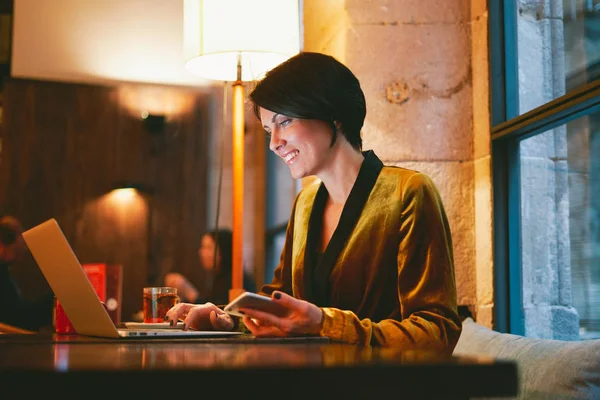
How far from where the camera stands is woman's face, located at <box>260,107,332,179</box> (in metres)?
1.88

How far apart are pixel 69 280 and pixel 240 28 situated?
5.52 feet

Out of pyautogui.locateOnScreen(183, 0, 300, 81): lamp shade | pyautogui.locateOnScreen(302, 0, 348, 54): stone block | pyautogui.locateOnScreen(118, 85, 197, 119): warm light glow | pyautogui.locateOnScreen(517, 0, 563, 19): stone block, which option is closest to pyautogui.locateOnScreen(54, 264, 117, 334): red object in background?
pyautogui.locateOnScreen(183, 0, 300, 81): lamp shade

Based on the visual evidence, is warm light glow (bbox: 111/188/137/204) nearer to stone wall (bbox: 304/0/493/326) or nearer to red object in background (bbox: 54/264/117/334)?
red object in background (bbox: 54/264/117/334)

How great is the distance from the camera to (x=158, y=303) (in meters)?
1.84

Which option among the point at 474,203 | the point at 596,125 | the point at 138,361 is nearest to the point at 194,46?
the point at 474,203

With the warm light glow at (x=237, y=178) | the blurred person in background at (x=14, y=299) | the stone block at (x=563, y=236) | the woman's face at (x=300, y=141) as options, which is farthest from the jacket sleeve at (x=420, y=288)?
the blurred person in background at (x=14, y=299)

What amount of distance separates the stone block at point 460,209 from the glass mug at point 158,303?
1.32 m

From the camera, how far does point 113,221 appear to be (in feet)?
17.6

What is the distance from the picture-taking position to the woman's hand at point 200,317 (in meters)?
1.74

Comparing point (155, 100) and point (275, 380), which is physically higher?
point (155, 100)

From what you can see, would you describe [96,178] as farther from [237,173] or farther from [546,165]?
[546,165]

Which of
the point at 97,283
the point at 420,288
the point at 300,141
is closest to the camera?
the point at 420,288

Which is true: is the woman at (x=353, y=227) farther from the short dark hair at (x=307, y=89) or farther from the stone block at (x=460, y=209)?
the stone block at (x=460, y=209)

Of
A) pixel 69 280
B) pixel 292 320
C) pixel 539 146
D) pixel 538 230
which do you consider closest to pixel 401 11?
pixel 539 146
